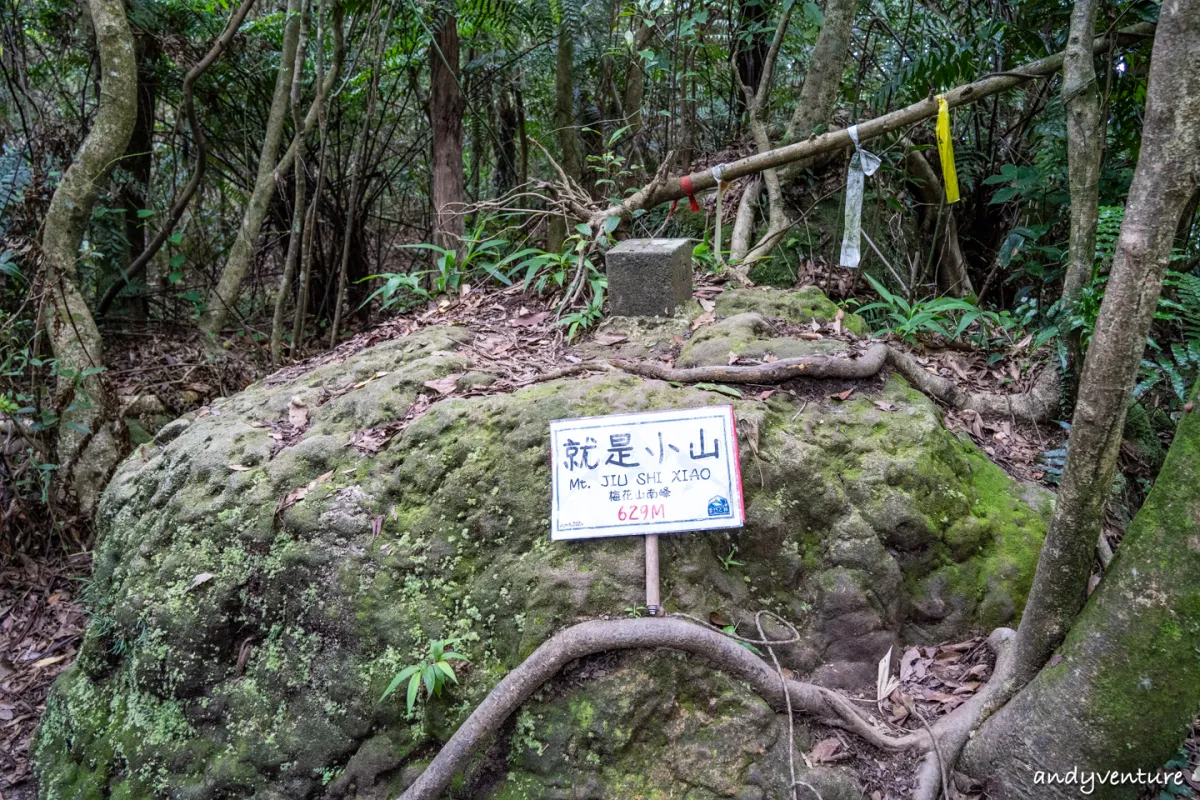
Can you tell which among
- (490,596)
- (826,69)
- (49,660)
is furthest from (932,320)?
(49,660)

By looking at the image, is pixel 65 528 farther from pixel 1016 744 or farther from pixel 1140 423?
pixel 1140 423

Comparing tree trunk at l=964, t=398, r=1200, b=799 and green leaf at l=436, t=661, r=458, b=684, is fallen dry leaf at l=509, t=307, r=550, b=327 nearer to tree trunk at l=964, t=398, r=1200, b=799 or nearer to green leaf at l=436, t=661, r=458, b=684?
green leaf at l=436, t=661, r=458, b=684

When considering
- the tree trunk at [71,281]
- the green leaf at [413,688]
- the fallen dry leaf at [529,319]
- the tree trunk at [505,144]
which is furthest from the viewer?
the tree trunk at [505,144]

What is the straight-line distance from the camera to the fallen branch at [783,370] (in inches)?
137

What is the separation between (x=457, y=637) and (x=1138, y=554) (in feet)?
7.18

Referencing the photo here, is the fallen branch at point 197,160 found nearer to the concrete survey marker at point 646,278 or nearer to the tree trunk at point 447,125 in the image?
the tree trunk at point 447,125

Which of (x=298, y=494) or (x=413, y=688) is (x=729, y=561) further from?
(x=298, y=494)

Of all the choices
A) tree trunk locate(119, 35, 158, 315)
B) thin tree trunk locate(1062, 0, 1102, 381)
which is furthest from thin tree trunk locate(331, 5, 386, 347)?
thin tree trunk locate(1062, 0, 1102, 381)

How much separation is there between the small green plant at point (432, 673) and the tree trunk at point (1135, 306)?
1.93 m

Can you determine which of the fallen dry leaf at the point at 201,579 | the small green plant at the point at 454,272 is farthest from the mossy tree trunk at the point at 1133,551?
the small green plant at the point at 454,272

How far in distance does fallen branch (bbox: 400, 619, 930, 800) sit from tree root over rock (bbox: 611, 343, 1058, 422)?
1.16 m

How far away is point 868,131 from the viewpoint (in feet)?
16.0

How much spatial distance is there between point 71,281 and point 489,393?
3554mm

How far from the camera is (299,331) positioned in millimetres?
5965
